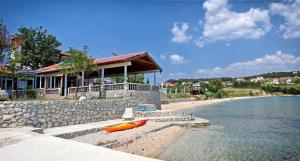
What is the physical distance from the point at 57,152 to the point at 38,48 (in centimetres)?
3543

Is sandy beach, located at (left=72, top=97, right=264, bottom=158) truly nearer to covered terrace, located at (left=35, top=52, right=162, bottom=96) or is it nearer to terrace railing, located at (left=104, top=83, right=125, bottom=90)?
terrace railing, located at (left=104, top=83, right=125, bottom=90)

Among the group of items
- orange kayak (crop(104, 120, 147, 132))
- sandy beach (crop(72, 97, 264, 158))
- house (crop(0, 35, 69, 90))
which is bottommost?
sandy beach (crop(72, 97, 264, 158))

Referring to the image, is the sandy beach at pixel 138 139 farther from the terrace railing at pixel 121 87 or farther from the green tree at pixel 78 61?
Result: the green tree at pixel 78 61

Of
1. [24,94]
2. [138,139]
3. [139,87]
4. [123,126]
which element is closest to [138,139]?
[138,139]

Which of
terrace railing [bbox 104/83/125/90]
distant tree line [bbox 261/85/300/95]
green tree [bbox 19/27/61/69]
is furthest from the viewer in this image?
distant tree line [bbox 261/85/300/95]

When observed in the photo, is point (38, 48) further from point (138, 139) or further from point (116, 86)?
point (138, 139)

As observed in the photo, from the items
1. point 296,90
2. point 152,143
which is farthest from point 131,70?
point 296,90

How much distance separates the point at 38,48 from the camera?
128 ft

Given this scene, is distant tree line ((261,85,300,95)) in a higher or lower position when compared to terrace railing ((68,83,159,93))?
lower

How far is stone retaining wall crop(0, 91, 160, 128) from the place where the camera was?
1186 centimetres

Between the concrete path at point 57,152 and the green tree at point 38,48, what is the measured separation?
3279 centimetres

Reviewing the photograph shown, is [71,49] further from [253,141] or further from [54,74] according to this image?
[253,141]

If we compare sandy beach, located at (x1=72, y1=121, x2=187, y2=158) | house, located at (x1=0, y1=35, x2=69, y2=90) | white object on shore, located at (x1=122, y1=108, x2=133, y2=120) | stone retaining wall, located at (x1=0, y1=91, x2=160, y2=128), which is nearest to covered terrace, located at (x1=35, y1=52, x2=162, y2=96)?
house, located at (x1=0, y1=35, x2=69, y2=90)

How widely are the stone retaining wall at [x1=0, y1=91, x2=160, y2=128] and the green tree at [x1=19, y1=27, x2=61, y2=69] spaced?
23.4m
